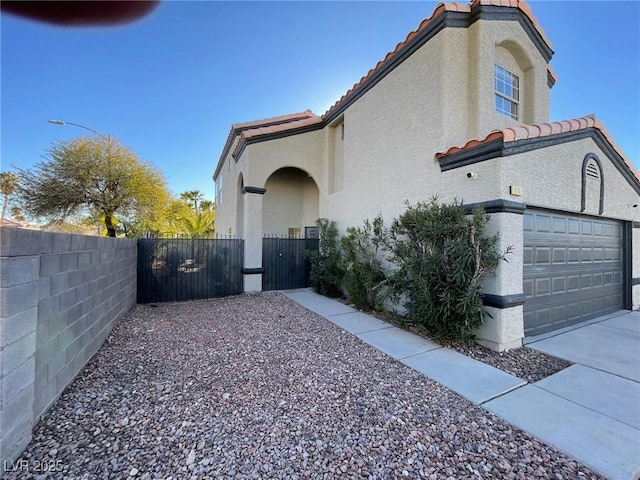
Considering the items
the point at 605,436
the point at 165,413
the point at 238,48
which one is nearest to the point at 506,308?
the point at 605,436

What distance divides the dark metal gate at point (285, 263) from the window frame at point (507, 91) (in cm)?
699

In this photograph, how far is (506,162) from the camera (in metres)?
4.88

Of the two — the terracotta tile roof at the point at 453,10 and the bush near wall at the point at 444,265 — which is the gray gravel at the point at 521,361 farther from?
the terracotta tile roof at the point at 453,10

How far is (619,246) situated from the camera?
7.88 meters

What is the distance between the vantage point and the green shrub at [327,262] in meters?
9.14

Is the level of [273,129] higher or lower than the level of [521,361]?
higher

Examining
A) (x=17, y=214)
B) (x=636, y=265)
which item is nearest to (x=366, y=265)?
(x=636, y=265)

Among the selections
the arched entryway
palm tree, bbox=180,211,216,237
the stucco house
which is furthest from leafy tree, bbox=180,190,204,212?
the stucco house

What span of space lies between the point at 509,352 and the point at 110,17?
23.0 feet

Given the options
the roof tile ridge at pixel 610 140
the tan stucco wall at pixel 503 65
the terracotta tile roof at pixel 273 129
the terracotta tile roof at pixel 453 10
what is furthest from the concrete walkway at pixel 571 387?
the terracotta tile roof at pixel 273 129

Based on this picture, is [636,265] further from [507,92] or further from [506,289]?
[506,289]

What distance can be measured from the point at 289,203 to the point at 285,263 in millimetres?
4398

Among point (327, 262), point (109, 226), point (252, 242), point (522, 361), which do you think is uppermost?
point (109, 226)

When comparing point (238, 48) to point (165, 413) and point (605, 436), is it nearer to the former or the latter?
point (165, 413)
